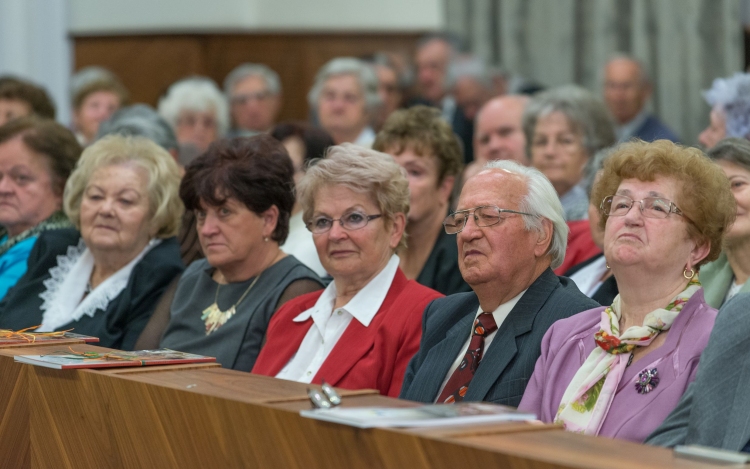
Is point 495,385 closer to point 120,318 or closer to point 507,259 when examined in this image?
point 507,259

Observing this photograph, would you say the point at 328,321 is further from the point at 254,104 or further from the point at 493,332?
the point at 254,104

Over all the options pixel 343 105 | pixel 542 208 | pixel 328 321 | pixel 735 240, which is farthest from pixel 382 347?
pixel 343 105

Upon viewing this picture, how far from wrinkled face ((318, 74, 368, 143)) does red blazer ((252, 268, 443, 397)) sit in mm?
3257

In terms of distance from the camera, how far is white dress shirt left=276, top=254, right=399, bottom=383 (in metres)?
3.00

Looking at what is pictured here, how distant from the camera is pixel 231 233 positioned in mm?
3410

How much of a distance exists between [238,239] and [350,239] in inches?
19.7

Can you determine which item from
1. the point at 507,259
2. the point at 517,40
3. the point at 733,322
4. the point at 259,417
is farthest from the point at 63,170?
the point at 517,40

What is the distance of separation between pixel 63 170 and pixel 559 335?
8.45 feet

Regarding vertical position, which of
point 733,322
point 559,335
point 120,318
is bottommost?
point 120,318

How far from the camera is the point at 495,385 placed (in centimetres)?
251

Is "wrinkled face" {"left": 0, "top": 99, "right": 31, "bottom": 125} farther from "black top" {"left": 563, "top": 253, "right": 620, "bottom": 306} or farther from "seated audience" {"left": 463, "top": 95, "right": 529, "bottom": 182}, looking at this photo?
"black top" {"left": 563, "top": 253, "right": 620, "bottom": 306}

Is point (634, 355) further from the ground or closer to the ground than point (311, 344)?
further from the ground

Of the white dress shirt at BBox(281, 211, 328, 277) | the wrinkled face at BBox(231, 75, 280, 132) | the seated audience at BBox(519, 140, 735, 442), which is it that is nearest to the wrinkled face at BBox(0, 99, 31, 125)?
the wrinkled face at BBox(231, 75, 280, 132)

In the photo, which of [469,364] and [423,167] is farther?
[423,167]
